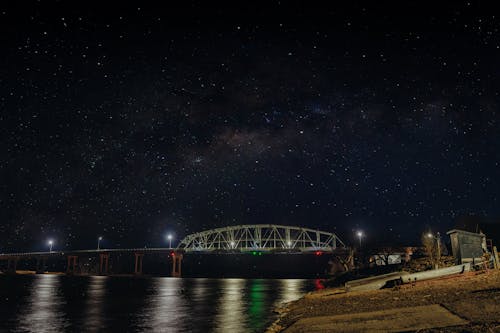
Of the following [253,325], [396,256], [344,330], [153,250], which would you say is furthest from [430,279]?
[153,250]

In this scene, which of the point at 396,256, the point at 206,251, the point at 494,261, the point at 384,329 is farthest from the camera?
the point at 206,251

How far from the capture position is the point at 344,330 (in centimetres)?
1231

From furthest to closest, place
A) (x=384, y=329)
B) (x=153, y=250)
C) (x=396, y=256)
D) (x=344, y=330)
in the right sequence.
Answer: (x=153, y=250)
(x=396, y=256)
(x=344, y=330)
(x=384, y=329)

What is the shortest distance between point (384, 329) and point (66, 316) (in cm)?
2907

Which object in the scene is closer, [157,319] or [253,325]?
[253,325]

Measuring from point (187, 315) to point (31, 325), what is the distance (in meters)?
11.6

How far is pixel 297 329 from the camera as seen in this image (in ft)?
49.1

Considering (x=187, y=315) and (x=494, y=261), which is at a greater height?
(x=494, y=261)

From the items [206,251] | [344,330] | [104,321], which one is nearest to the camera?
[344,330]

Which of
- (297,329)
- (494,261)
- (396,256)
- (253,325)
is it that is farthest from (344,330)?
(396,256)

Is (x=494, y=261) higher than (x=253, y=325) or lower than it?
higher

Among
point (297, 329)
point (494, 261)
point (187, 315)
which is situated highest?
point (494, 261)

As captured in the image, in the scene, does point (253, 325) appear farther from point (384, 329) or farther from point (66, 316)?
point (66, 316)

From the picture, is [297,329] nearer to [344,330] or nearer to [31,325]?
[344,330]
